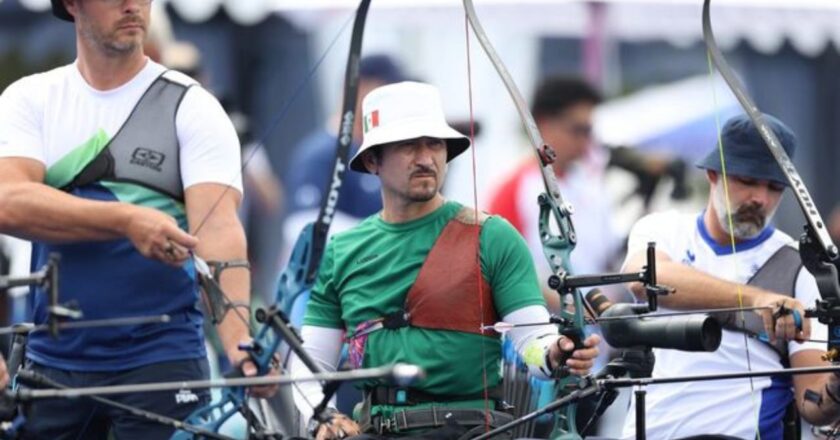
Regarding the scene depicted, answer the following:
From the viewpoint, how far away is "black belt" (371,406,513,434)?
7074 mm

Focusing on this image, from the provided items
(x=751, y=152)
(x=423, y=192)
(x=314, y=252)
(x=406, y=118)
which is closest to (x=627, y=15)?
(x=751, y=152)

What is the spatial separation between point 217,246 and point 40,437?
800 millimetres

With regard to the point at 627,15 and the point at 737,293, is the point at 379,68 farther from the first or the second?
the point at 737,293

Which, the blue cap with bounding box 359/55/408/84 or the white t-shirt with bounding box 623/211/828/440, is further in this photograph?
the blue cap with bounding box 359/55/408/84

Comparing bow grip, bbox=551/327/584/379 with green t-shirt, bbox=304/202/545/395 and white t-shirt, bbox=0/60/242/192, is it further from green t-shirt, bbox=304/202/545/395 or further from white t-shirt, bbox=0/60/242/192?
white t-shirt, bbox=0/60/242/192

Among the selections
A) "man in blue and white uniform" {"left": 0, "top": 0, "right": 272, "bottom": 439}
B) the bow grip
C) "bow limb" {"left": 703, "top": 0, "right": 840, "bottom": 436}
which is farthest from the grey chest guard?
"bow limb" {"left": 703, "top": 0, "right": 840, "bottom": 436}

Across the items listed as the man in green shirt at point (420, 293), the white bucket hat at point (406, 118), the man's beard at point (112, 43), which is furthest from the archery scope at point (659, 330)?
the man's beard at point (112, 43)

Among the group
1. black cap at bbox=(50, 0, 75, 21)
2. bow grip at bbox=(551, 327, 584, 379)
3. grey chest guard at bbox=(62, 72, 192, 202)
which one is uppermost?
black cap at bbox=(50, 0, 75, 21)

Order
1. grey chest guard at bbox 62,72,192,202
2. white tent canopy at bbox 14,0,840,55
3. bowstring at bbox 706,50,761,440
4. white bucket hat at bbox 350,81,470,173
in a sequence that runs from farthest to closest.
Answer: white tent canopy at bbox 14,0,840,55 → bowstring at bbox 706,50,761,440 → white bucket hat at bbox 350,81,470,173 → grey chest guard at bbox 62,72,192,202

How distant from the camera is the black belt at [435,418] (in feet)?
23.2

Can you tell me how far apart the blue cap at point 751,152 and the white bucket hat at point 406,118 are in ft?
3.15

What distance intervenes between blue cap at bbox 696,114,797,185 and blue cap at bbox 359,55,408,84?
9.86ft

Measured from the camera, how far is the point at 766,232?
7887 mm

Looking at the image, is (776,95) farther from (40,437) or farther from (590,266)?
(40,437)
